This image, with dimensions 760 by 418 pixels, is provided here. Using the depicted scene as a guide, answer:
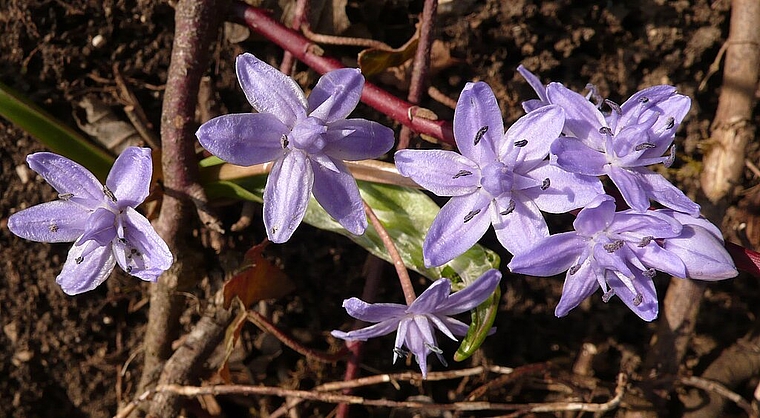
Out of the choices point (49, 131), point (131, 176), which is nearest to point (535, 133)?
point (131, 176)

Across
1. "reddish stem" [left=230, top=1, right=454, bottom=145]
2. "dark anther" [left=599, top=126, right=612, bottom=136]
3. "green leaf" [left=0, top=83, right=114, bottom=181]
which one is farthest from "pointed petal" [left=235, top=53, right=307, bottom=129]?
"green leaf" [left=0, top=83, right=114, bottom=181]

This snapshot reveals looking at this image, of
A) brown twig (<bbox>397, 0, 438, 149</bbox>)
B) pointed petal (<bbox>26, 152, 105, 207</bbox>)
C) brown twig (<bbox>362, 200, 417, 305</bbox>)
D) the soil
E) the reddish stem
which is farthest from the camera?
the soil

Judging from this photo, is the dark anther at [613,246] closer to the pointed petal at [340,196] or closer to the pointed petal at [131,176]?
the pointed petal at [340,196]

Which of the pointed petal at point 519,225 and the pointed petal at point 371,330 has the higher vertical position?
the pointed petal at point 519,225

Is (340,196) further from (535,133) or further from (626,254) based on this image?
(626,254)

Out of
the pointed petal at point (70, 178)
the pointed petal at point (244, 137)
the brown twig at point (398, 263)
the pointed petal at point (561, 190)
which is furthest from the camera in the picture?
the brown twig at point (398, 263)

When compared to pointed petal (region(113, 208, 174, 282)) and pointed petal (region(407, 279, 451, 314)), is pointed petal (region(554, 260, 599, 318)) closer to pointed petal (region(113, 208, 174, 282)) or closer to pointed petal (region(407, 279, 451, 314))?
pointed petal (region(407, 279, 451, 314))

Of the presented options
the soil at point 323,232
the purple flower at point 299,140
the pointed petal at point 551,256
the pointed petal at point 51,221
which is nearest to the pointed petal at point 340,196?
the purple flower at point 299,140
